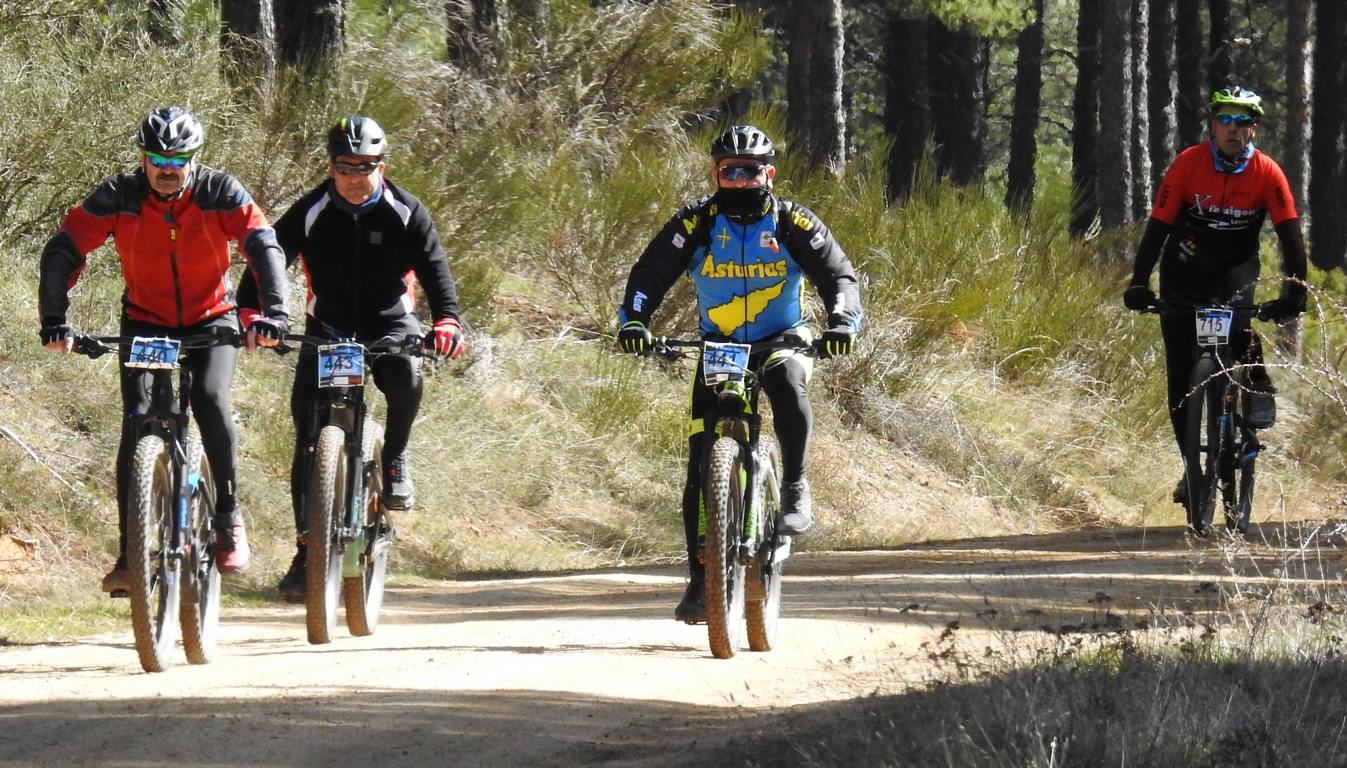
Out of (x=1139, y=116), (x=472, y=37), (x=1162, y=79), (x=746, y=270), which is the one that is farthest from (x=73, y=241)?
(x=1139, y=116)

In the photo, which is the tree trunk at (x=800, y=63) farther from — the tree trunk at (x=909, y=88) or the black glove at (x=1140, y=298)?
the black glove at (x=1140, y=298)

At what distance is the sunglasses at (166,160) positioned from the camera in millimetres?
6391

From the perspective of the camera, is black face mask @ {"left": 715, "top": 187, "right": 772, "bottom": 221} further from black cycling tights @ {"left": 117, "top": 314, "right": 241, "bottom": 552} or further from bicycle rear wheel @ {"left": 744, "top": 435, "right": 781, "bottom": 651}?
black cycling tights @ {"left": 117, "top": 314, "right": 241, "bottom": 552}

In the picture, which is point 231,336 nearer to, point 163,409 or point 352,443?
point 163,409

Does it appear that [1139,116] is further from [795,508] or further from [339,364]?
[339,364]

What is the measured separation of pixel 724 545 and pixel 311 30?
790 centimetres

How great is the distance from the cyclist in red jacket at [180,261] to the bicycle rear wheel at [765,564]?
184 cm

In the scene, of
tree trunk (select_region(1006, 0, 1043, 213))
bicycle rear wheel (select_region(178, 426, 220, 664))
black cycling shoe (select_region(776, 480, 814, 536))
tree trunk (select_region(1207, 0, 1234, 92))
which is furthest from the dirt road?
tree trunk (select_region(1006, 0, 1043, 213))

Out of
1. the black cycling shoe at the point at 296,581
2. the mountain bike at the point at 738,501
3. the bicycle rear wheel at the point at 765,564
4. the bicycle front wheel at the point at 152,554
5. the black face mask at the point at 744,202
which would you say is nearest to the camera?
the bicycle front wheel at the point at 152,554

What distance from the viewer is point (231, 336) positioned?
6.40m

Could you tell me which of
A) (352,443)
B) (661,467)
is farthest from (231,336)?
(661,467)

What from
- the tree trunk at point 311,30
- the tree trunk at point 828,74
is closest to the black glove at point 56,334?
the tree trunk at point 311,30

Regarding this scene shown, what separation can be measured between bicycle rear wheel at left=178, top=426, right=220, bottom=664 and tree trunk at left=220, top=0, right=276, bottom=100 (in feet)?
20.3

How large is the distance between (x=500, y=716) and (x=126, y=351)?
1871 millimetres
